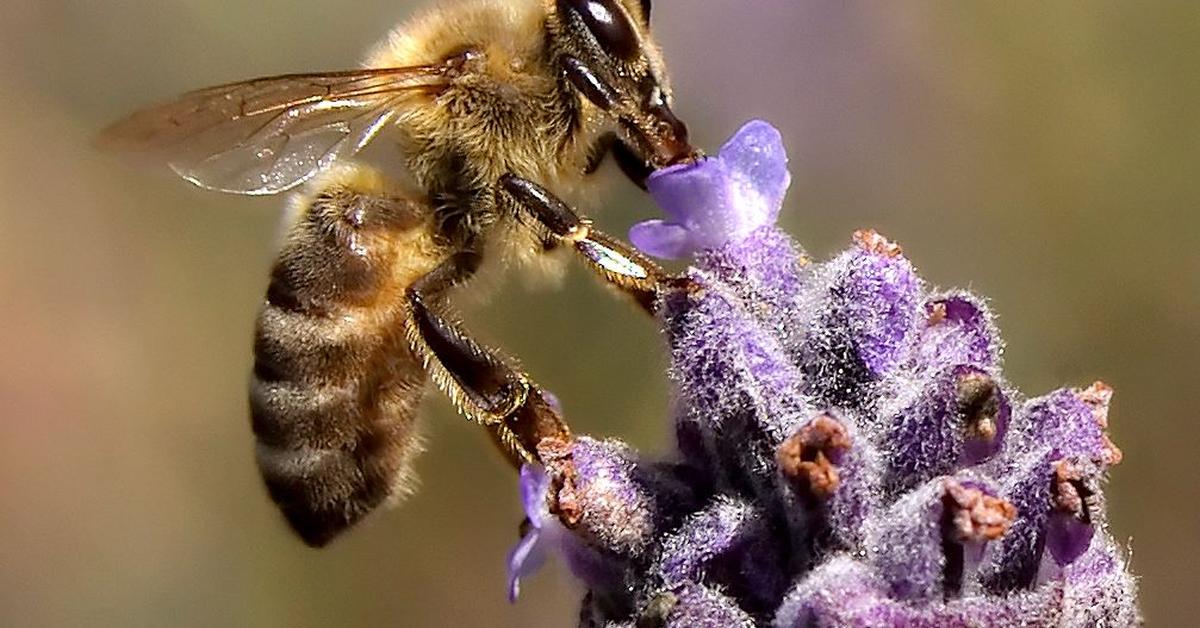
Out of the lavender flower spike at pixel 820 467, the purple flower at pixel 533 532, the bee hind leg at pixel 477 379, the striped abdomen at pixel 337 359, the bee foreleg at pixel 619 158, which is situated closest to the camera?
the lavender flower spike at pixel 820 467

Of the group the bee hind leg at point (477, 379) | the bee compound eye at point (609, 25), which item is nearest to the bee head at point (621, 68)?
the bee compound eye at point (609, 25)

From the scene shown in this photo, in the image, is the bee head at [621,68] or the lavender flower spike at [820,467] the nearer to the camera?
the lavender flower spike at [820,467]

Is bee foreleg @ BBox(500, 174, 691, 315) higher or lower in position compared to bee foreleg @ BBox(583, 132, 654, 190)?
lower

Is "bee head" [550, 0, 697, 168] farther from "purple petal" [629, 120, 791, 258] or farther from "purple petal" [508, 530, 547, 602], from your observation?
"purple petal" [508, 530, 547, 602]

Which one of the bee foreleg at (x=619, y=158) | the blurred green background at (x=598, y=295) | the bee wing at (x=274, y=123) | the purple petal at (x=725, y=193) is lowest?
the purple petal at (x=725, y=193)

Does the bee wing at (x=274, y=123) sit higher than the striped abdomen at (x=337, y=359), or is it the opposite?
the bee wing at (x=274, y=123)

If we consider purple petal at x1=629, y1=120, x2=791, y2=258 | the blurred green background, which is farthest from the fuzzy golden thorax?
the blurred green background

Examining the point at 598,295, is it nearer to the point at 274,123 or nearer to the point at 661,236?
the point at 274,123

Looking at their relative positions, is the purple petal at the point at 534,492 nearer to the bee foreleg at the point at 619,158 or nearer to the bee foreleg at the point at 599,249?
the bee foreleg at the point at 599,249
